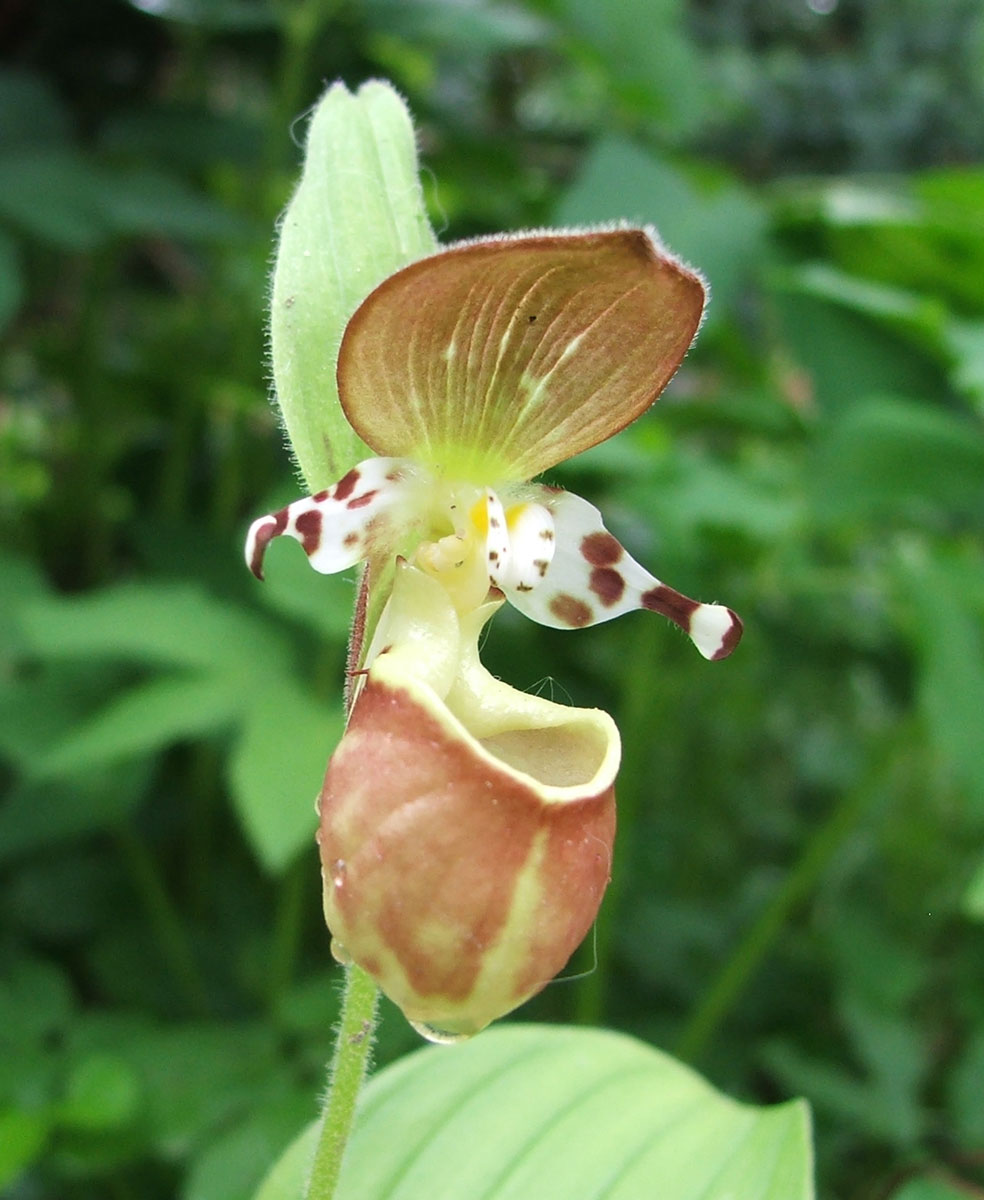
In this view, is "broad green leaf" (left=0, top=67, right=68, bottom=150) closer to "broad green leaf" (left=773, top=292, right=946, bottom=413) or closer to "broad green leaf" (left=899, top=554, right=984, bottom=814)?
"broad green leaf" (left=773, top=292, right=946, bottom=413)

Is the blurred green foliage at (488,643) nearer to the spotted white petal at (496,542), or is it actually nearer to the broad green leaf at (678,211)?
the broad green leaf at (678,211)

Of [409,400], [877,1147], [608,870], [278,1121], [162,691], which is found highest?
[409,400]

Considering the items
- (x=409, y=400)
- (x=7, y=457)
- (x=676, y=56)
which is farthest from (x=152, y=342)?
(x=409, y=400)

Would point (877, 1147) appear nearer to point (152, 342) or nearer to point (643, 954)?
point (643, 954)

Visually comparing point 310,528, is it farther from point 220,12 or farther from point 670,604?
point 220,12

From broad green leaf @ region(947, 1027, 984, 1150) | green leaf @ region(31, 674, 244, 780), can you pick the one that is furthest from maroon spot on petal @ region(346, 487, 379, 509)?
broad green leaf @ region(947, 1027, 984, 1150)

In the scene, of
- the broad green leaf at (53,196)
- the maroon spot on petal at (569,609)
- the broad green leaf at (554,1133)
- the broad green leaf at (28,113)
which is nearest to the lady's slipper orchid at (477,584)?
the maroon spot on petal at (569,609)
